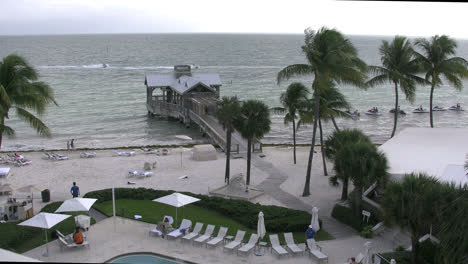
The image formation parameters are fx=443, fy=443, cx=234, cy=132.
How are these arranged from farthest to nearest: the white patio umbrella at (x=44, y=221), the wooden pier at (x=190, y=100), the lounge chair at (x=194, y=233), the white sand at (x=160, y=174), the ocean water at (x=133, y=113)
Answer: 1. the ocean water at (x=133, y=113)
2. the wooden pier at (x=190, y=100)
3. the white sand at (x=160, y=174)
4. the lounge chair at (x=194, y=233)
5. the white patio umbrella at (x=44, y=221)

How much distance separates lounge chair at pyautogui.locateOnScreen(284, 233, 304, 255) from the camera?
595 inches

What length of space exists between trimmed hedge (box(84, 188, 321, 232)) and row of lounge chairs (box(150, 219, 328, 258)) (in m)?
1.35

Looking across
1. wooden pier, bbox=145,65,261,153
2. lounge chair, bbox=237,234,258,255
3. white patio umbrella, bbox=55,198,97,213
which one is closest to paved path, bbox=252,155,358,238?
lounge chair, bbox=237,234,258,255

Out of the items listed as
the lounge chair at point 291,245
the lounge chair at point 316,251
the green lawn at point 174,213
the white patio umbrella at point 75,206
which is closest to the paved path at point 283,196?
the green lawn at point 174,213

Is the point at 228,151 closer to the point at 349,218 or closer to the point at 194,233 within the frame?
the point at 194,233

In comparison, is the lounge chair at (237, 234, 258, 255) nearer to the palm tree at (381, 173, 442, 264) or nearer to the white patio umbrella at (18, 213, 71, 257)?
the palm tree at (381, 173, 442, 264)

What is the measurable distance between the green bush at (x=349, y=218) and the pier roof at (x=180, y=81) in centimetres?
2828

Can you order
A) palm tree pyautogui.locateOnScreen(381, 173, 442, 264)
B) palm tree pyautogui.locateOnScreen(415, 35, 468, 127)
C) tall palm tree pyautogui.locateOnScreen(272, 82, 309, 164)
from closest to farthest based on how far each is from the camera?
palm tree pyautogui.locateOnScreen(381, 173, 442, 264), tall palm tree pyautogui.locateOnScreen(272, 82, 309, 164), palm tree pyautogui.locateOnScreen(415, 35, 468, 127)

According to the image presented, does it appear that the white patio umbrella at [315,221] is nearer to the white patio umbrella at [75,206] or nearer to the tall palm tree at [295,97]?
the white patio umbrella at [75,206]

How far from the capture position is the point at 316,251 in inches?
592

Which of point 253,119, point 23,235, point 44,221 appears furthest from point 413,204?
point 23,235

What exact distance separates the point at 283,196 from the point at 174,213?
5.67 metres

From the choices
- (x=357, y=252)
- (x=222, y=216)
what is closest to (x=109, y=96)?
(x=222, y=216)

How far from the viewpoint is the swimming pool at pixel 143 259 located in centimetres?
1468
